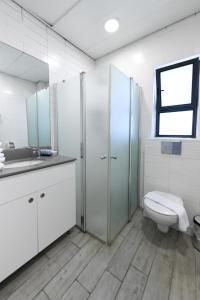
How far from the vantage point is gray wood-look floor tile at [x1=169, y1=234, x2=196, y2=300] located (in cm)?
110

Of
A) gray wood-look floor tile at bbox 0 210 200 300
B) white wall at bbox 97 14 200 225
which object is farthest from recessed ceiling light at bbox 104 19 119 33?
gray wood-look floor tile at bbox 0 210 200 300

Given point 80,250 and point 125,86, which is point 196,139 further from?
point 80,250

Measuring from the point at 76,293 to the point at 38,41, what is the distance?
2501 millimetres

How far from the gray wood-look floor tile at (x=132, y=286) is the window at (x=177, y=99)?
163 centimetres

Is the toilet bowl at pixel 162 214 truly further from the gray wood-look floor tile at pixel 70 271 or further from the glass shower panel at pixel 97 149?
the gray wood-look floor tile at pixel 70 271

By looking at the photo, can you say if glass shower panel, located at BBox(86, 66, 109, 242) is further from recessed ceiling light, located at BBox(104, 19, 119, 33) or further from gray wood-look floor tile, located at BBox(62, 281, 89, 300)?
recessed ceiling light, located at BBox(104, 19, 119, 33)

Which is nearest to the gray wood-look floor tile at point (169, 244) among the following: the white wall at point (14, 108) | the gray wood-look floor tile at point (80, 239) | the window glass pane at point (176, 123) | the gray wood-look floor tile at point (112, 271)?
the gray wood-look floor tile at point (112, 271)

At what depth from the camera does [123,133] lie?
5.57 feet

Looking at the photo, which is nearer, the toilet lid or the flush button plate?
the toilet lid

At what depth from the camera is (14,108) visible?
1626 millimetres

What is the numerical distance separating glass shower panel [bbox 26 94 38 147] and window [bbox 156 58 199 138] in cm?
168

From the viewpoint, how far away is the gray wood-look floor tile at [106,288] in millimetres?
1083

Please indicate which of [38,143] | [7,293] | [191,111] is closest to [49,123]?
[38,143]

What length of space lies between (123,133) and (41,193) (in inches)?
42.2
